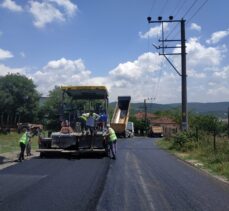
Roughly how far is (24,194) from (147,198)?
2.76 m

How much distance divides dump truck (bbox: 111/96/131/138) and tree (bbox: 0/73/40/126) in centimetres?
2696

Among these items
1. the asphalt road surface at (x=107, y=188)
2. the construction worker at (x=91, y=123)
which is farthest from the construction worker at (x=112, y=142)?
the asphalt road surface at (x=107, y=188)

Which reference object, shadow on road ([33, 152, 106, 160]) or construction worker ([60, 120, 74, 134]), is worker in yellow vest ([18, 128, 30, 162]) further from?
construction worker ([60, 120, 74, 134])

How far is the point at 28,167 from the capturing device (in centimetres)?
1725

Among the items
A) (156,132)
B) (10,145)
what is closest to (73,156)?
(10,145)

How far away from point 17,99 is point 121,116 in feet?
106

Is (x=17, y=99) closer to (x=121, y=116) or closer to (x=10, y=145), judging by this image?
(x=121, y=116)

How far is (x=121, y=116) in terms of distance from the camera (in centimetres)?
6600

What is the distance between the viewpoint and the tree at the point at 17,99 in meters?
87.9

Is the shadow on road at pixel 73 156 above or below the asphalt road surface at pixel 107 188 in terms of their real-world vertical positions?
above

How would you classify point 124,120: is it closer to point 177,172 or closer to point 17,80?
point 17,80

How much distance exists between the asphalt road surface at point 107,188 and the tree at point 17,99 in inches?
2806

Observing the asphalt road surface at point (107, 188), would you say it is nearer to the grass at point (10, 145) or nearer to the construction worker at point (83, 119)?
the construction worker at point (83, 119)

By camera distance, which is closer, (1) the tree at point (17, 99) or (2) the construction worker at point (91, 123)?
(2) the construction worker at point (91, 123)
